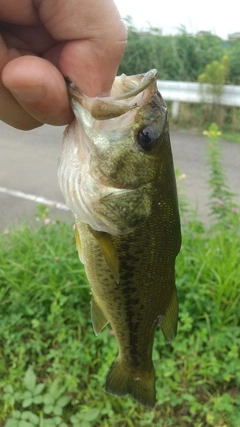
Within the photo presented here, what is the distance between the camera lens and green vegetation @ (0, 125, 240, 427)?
2.38 metres

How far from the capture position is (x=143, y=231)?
4.47 feet

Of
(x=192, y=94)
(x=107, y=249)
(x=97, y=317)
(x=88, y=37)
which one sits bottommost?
(x=192, y=94)

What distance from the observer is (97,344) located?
9.00 feet

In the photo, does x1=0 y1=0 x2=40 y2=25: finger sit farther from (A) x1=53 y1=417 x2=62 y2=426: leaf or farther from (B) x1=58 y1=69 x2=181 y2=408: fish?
(A) x1=53 y1=417 x2=62 y2=426: leaf

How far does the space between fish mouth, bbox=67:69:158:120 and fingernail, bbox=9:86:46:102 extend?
0.10 meters

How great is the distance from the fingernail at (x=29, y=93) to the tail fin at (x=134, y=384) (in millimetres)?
1166

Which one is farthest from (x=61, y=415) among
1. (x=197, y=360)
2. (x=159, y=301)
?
(x=159, y=301)

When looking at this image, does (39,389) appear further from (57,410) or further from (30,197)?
(30,197)

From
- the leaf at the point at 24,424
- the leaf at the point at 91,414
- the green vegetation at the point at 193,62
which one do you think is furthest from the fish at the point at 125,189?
the green vegetation at the point at 193,62

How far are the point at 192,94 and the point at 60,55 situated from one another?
6915mm

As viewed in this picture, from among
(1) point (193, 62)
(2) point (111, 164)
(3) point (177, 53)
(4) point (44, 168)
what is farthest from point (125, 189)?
(1) point (193, 62)

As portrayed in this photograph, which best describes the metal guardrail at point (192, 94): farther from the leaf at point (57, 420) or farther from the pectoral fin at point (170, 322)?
the pectoral fin at point (170, 322)

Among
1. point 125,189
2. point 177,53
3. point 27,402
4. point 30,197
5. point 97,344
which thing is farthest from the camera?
point 177,53

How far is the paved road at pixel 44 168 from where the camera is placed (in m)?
4.89
